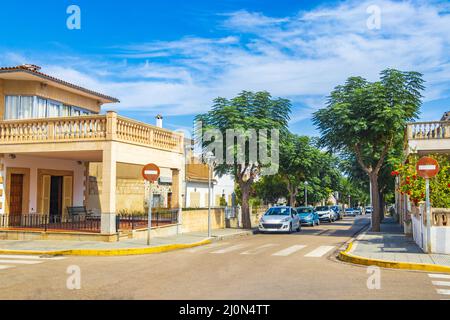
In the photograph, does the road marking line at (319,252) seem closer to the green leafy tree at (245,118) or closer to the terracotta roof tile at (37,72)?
the green leafy tree at (245,118)

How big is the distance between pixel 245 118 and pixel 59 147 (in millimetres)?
10900

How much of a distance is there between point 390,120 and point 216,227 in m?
11.8

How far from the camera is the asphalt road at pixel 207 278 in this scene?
863 cm

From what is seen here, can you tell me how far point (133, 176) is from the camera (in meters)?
33.4

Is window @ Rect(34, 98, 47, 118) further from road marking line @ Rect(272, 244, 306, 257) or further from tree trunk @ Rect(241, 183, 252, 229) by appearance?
road marking line @ Rect(272, 244, 306, 257)

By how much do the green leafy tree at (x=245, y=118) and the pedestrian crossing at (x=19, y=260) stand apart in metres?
13.6

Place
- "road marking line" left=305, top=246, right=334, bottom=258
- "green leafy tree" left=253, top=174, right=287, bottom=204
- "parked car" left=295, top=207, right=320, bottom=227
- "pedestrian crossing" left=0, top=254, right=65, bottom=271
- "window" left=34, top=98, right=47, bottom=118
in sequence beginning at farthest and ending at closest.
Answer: "green leafy tree" left=253, top=174, right=287, bottom=204 → "parked car" left=295, top=207, right=320, bottom=227 → "window" left=34, top=98, right=47, bottom=118 → "road marking line" left=305, top=246, right=334, bottom=258 → "pedestrian crossing" left=0, top=254, right=65, bottom=271

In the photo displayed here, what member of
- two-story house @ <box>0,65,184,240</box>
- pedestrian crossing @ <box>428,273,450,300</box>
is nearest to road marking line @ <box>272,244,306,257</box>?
pedestrian crossing @ <box>428,273,450,300</box>

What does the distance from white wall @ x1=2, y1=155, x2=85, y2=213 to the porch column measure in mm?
5833

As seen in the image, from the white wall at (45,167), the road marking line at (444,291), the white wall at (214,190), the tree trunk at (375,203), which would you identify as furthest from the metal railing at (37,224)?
the white wall at (214,190)

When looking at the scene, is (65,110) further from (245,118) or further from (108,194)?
(245,118)

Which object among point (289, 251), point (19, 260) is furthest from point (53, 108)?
point (289, 251)

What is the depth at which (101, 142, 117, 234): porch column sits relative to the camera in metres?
18.2

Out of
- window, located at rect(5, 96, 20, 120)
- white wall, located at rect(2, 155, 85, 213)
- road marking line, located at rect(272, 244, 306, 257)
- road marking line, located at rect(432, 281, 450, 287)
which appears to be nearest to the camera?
road marking line, located at rect(432, 281, 450, 287)
